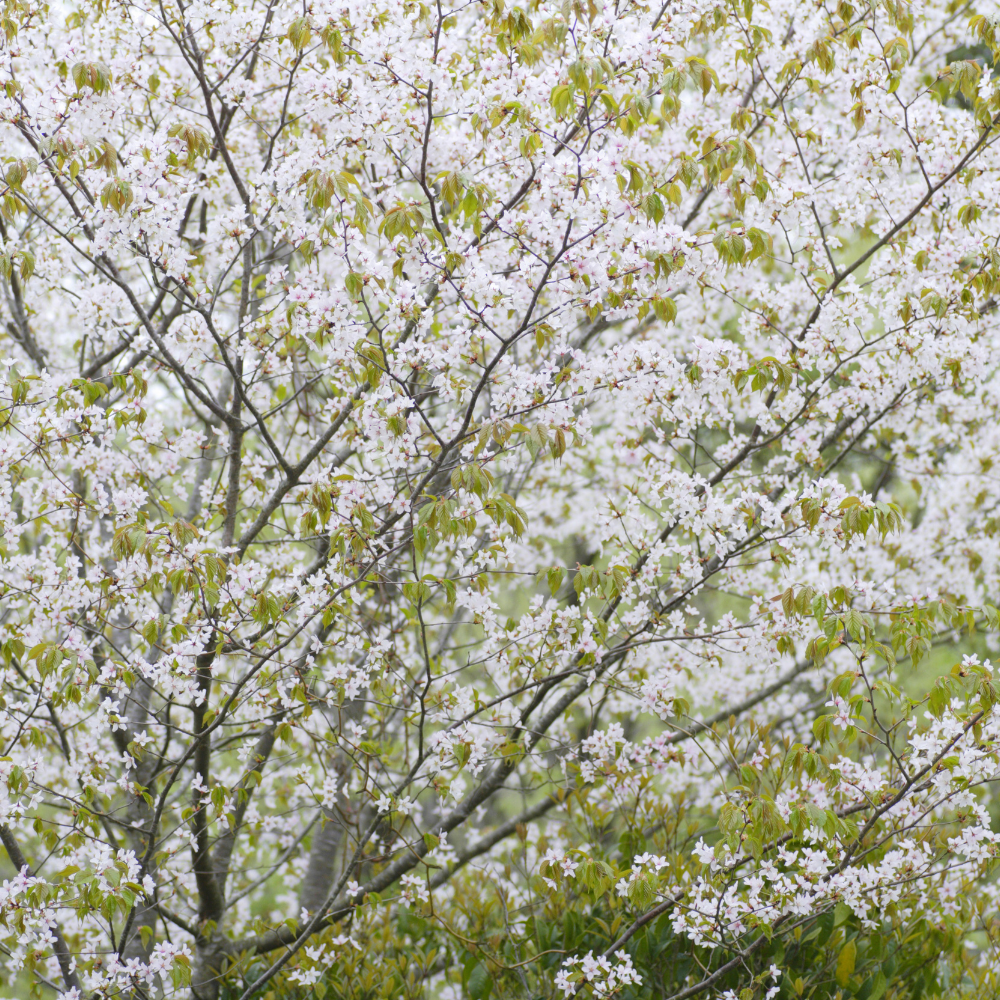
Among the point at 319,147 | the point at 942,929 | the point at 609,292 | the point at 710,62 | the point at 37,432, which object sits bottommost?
the point at 942,929

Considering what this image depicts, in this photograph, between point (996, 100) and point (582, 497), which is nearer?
point (996, 100)

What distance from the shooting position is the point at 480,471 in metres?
3.52

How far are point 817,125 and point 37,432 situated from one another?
4793 mm

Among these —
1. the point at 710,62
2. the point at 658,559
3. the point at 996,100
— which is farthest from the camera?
the point at 710,62

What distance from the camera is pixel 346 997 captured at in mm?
4695

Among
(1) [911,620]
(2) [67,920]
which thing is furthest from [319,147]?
(2) [67,920]

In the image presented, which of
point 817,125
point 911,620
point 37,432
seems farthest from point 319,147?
point 911,620

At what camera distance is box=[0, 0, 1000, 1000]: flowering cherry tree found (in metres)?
3.89

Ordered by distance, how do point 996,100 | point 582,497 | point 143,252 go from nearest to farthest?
point 143,252 < point 996,100 < point 582,497

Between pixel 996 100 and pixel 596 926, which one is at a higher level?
pixel 996 100

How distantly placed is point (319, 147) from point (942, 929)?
16.3 ft

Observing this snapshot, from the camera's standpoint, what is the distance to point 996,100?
14.9ft

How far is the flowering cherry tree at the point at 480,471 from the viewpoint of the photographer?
3893mm

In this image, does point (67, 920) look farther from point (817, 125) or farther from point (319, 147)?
point (817, 125)
